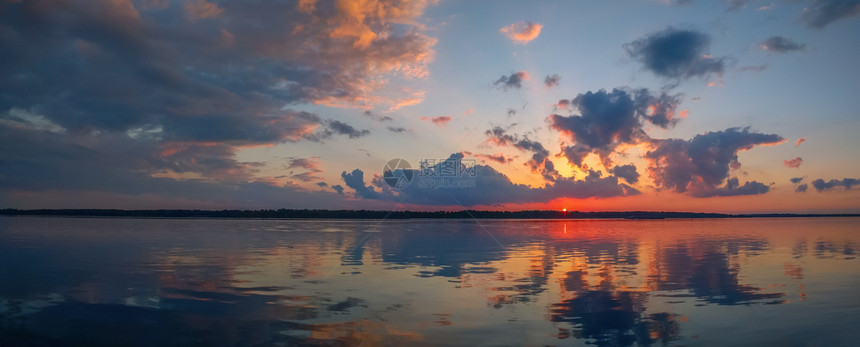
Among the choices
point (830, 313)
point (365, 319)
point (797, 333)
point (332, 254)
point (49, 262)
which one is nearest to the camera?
point (797, 333)

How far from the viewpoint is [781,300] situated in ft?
65.1

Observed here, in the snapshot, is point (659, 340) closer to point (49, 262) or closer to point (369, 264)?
point (369, 264)

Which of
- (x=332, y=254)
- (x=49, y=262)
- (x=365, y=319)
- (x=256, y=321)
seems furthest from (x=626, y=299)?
(x=49, y=262)

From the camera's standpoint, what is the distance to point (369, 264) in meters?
31.8

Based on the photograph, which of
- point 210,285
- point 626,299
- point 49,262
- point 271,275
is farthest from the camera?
point 49,262

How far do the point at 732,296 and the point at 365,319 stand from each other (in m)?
15.1

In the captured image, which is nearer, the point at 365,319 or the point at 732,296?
the point at 365,319

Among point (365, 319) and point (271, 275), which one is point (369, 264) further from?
point (365, 319)

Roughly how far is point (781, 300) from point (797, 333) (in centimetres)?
588

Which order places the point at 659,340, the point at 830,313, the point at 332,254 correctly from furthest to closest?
the point at 332,254
the point at 830,313
the point at 659,340

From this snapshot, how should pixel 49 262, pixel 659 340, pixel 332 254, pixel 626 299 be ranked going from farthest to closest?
pixel 332 254 < pixel 49 262 < pixel 626 299 < pixel 659 340

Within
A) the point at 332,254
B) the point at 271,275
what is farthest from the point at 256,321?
the point at 332,254

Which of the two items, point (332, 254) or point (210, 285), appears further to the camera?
point (332, 254)

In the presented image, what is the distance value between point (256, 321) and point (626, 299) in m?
13.7
